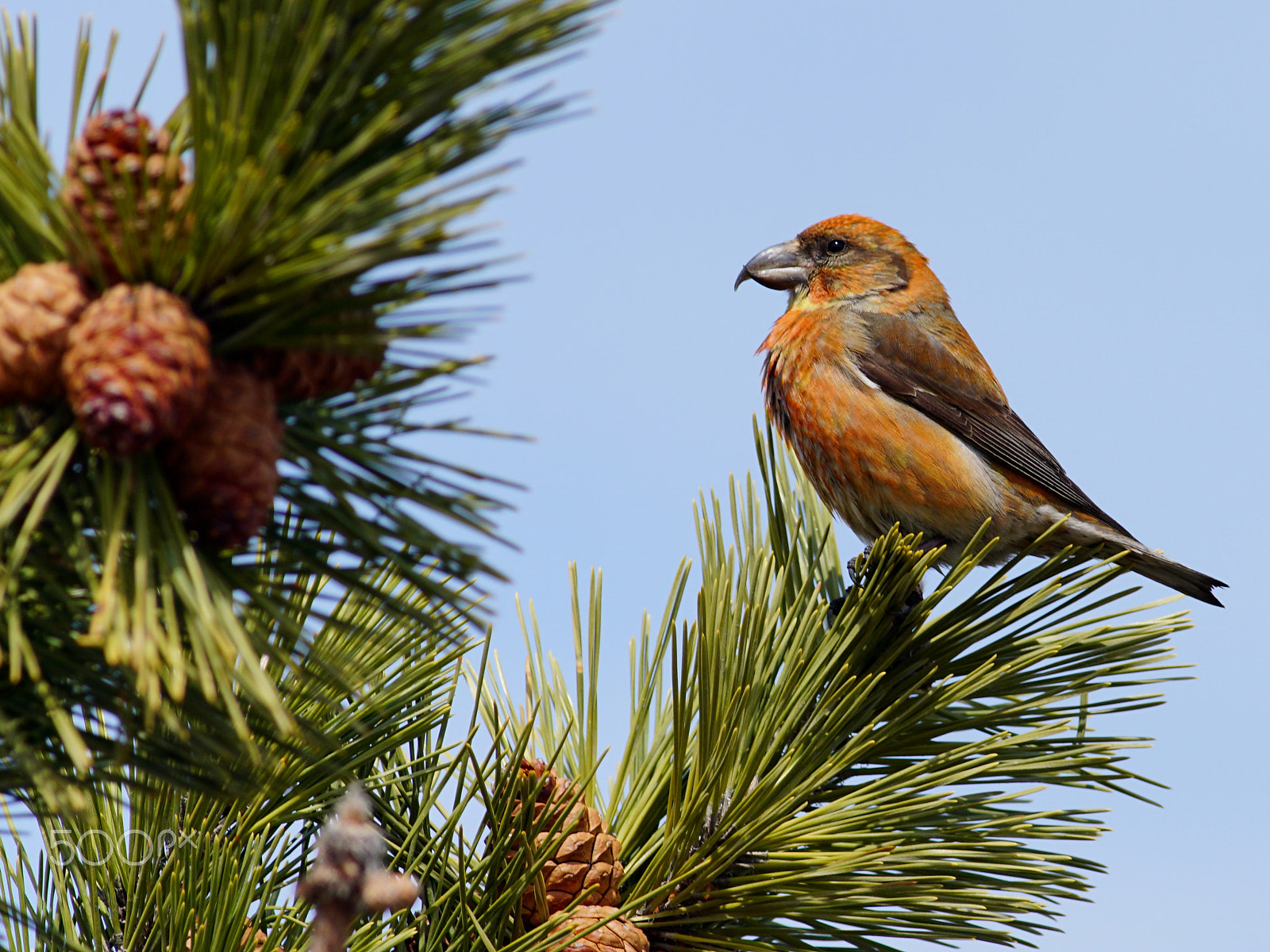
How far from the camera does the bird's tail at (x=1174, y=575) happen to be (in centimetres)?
370

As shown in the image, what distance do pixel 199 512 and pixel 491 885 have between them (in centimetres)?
81

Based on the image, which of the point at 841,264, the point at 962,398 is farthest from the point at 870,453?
the point at 841,264

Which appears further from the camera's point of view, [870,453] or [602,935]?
[870,453]

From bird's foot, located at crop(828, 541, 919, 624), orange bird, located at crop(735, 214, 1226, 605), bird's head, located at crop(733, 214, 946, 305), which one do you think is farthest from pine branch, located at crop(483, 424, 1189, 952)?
bird's head, located at crop(733, 214, 946, 305)

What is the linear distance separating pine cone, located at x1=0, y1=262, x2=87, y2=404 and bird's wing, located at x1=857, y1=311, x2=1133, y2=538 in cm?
350

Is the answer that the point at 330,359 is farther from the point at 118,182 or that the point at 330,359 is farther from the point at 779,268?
the point at 779,268

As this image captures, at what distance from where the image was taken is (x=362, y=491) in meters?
1.15

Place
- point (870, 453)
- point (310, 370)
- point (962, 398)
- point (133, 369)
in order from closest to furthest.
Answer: point (133, 369)
point (310, 370)
point (870, 453)
point (962, 398)

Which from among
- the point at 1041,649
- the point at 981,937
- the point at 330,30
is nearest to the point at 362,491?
the point at 330,30

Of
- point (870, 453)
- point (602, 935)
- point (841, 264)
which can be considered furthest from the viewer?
point (841, 264)

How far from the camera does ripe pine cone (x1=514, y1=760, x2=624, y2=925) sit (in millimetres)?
1694

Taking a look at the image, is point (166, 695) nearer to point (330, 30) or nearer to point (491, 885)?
point (491, 885)

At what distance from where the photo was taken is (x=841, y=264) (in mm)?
5051

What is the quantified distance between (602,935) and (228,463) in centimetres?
94
